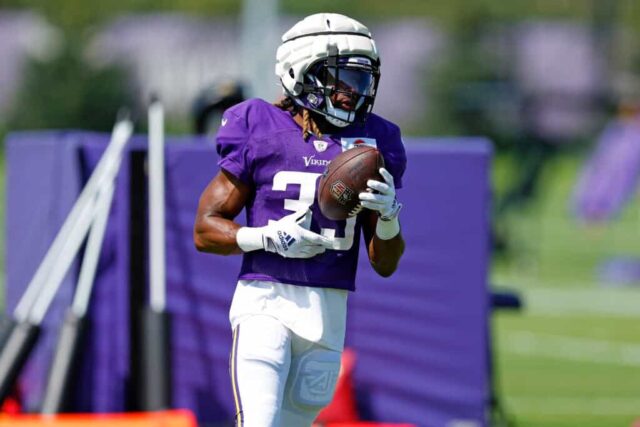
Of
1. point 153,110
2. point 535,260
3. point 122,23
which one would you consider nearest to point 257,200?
point 153,110

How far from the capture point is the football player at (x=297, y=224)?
13.5ft

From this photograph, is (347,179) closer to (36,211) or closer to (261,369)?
(261,369)

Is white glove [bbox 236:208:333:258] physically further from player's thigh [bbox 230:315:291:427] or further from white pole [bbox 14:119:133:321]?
white pole [bbox 14:119:133:321]

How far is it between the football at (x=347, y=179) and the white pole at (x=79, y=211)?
7.92 ft

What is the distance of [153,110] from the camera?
6086mm

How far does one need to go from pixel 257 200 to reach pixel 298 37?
525mm

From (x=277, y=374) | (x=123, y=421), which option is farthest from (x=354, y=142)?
(x=123, y=421)

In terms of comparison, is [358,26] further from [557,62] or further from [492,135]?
[557,62]

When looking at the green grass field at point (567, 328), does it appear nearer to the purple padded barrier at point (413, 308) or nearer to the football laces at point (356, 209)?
the purple padded barrier at point (413, 308)

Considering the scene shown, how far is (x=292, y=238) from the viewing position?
13.2 ft

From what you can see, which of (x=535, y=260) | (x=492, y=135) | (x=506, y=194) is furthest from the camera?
(x=492, y=135)

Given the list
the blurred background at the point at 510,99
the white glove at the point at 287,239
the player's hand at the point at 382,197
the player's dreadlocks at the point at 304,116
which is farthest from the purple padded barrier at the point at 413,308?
the player's hand at the point at 382,197

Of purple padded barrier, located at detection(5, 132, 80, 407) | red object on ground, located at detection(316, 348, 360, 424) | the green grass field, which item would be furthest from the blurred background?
purple padded barrier, located at detection(5, 132, 80, 407)

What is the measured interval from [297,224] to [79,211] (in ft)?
8.17
